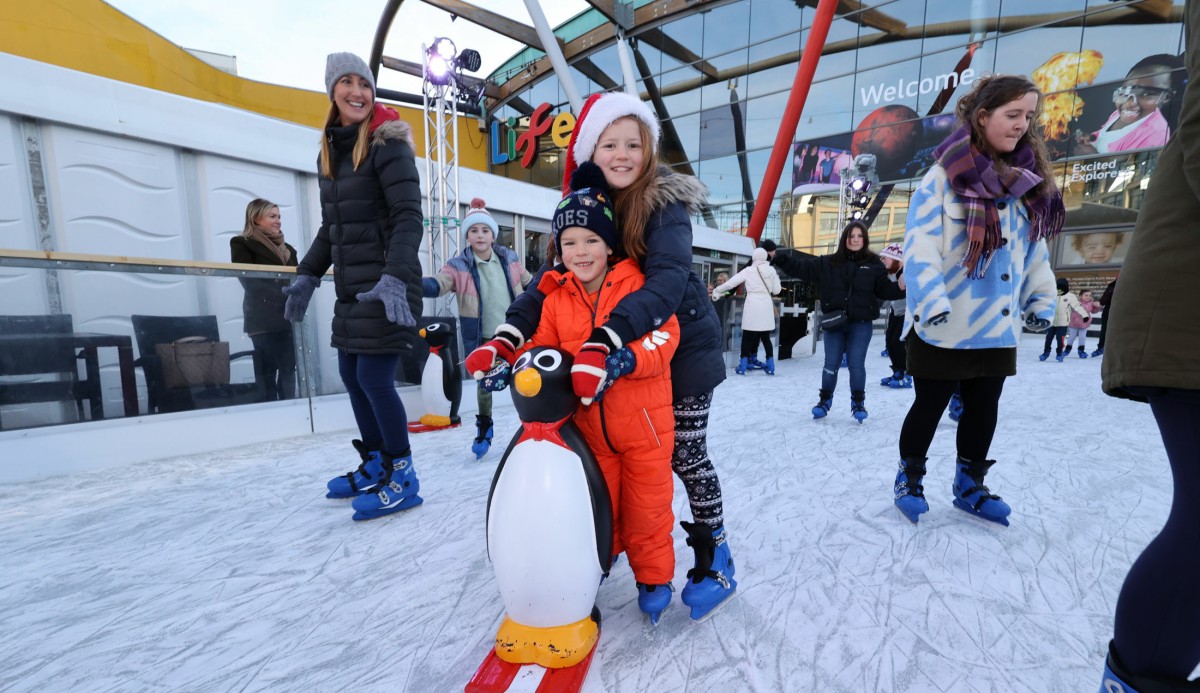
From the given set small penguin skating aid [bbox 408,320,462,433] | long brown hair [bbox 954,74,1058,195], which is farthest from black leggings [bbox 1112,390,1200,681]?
small penguin skating aid [bbox 408,320,462,433]

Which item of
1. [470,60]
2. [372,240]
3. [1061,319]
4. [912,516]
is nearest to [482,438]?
[372,240]

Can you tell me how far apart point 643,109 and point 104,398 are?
3.09m

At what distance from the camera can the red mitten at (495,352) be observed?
0.99 metres

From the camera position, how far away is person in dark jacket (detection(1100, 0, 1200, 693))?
608 mm

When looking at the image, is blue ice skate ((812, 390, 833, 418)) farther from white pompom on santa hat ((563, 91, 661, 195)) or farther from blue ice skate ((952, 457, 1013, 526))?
white pompom on santa hat ((563, 91, 661, 195))

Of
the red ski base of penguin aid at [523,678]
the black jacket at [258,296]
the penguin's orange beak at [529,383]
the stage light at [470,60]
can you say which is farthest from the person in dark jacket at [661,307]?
the stage light at [470,60]

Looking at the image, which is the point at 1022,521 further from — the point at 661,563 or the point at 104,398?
the point at 104,398

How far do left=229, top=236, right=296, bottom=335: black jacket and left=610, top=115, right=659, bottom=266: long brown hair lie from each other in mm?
2705

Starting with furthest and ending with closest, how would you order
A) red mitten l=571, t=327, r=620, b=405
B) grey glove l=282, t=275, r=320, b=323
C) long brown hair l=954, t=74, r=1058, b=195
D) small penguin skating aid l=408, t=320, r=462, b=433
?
small penguin skating aid l=408, t=320, r=462, b=433, grey glove l=282, t=275, r=320, b=323, long brown hair l=954, t=74, r=1058, b=195, red mitten l=571, t=327, r=620, b=405

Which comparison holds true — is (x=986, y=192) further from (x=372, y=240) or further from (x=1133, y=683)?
(x=372, y=240)

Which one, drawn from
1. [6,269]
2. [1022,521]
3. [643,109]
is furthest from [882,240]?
[6,269]

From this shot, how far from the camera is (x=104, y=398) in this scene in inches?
99.2

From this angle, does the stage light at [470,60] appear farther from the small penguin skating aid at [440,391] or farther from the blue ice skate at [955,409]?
the blue ice skate at [955,409]

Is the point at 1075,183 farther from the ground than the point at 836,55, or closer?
closer
